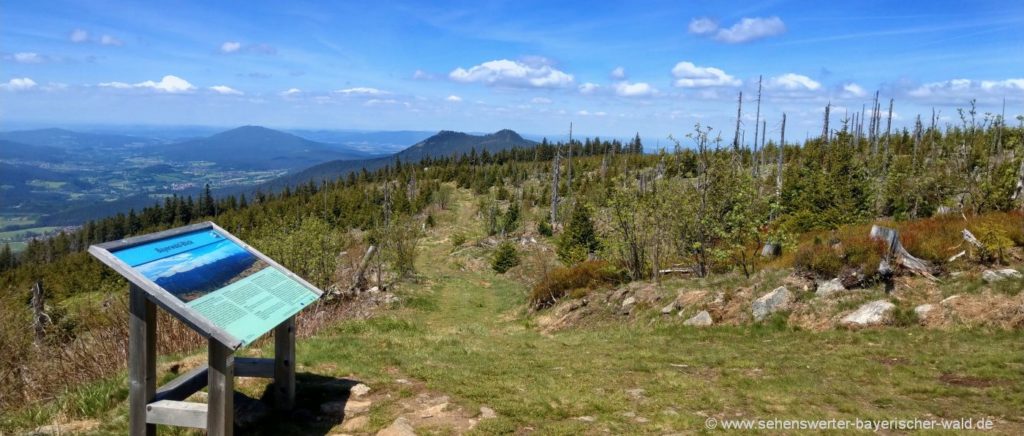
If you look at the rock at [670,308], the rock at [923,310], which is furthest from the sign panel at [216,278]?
the rock at [923,310]

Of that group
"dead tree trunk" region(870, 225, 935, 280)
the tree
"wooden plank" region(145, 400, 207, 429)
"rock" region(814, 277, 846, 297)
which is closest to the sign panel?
"wooden plank" region(145, 400, 207, 429)

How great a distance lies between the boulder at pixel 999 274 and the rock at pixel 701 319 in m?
5.71

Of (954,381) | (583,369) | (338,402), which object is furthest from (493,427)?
(954,381)

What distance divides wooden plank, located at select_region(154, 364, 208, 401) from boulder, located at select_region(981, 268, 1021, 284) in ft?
48.6

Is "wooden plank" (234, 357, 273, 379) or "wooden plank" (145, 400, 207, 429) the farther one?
"wooden plank" (234, 357, 273, 379)

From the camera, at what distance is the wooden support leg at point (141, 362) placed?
5.43 meters

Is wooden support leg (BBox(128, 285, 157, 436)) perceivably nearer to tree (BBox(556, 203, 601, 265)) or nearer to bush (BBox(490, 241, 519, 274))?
tree (BBox(556, 203, 601, 265))

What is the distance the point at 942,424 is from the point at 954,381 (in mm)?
2209

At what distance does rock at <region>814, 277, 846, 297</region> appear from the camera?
41.7 ft

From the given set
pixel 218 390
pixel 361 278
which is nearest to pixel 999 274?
pixel 218 390

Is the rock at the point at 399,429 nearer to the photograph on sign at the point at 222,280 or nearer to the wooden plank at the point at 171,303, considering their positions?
the photograph on sign at the point at 222,280

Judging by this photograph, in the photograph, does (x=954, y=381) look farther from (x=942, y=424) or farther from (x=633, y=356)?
(x=633, y=356)

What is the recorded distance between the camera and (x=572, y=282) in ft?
69.6

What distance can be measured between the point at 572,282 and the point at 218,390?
16621mm
